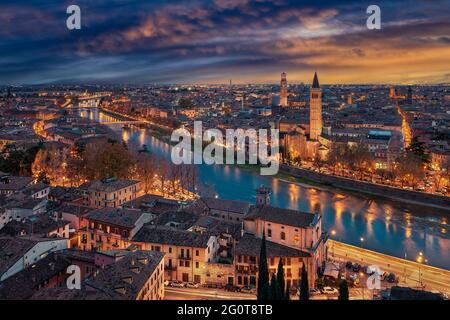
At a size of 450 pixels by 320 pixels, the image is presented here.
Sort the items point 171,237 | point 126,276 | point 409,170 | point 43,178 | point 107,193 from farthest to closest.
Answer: point 409,170 → point 43,178 → point 107,193 → point 171,237 → point 126,276

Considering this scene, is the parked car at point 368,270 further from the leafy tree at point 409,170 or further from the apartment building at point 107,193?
the leafy tree at point 409,170

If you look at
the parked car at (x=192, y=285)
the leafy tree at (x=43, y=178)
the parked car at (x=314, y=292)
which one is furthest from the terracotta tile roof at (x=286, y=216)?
the leafy tree at (x=43, y=178)

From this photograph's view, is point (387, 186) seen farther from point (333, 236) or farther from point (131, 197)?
point (131, 197)

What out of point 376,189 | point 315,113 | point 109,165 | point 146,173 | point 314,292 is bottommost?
point 314,292

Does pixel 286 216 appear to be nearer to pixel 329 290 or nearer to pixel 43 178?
pixel 329 290

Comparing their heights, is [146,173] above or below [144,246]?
above

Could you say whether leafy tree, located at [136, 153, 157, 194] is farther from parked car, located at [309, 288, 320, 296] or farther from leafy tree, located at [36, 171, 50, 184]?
parked car, located at [309, 288, 320, 296]

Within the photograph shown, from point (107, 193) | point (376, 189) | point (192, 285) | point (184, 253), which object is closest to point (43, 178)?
point (107, 193)
